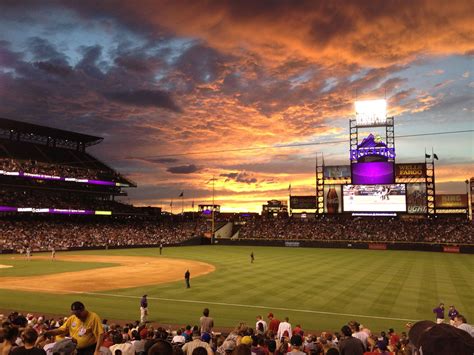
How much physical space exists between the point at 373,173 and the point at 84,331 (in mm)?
68161

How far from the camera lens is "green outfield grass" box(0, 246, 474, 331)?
66.5ft

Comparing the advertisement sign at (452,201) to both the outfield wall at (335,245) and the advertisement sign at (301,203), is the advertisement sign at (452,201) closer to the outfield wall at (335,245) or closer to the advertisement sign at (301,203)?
the advertisement sign at (301,203)

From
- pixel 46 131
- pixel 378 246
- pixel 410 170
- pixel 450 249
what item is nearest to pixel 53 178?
pixel 46 131

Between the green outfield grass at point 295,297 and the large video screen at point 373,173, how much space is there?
32529 millimetres

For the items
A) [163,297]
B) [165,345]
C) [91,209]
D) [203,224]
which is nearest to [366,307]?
[163,297]

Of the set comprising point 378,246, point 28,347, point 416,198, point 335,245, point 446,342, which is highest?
point 416,198

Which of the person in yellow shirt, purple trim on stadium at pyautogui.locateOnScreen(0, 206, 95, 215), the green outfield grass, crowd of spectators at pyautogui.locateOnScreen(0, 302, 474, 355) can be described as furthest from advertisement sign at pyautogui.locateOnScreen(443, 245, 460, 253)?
purple trim on stadium at pyautogui.locateOnScreen(0, 206, 95, 215)

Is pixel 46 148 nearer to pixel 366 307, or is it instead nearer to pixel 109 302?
pixel 109 302

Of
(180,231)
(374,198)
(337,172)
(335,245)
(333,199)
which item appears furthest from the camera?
(180,231)

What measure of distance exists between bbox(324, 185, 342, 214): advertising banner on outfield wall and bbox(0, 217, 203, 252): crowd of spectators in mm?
28175

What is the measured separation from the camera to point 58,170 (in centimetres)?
7775

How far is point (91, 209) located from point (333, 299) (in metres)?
64.3

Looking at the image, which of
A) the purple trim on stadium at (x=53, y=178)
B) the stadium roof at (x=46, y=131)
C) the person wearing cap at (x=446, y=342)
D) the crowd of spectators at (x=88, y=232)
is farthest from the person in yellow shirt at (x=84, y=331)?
the stadium roof at (x=46, y=131)

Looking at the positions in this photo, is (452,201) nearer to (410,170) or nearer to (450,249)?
(410,170)
